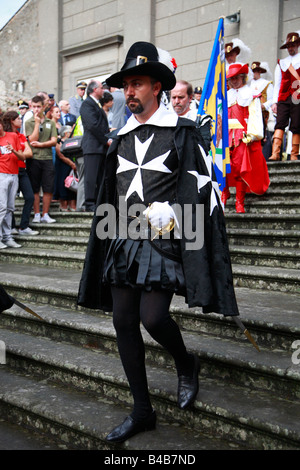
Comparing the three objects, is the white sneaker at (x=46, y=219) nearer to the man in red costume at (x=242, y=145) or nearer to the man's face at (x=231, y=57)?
the man in red costume at (x=242, y=145)

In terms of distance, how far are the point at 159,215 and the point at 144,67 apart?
75 centimetres

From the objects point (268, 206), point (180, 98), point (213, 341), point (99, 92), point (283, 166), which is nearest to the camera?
point (213, 341)

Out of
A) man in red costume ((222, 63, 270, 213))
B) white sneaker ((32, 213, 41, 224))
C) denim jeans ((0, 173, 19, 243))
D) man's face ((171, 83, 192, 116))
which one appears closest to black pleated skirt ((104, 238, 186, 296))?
man's face ((171, 83, 192, 116))

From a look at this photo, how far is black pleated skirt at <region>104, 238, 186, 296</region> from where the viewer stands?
235 cm

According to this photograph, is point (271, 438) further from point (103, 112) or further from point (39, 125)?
point (39, 125)

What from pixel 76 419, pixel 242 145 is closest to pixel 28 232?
pixel 242 145

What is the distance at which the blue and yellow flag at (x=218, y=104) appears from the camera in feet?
15.4

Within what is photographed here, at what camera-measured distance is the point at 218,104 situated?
4.88m

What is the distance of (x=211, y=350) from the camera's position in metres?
3.00

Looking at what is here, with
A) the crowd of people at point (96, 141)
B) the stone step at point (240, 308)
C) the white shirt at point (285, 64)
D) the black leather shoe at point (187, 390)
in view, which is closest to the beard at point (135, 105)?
the black leather shoe at point (187, 390)

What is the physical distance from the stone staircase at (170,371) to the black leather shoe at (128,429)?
0.04 m

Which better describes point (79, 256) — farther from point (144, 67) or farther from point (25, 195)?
point (144, 67)
